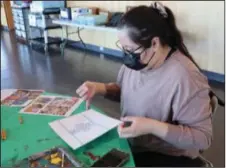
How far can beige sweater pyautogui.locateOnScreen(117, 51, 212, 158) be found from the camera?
92 centimetres

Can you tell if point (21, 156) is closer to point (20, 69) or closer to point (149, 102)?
point (149, 102)

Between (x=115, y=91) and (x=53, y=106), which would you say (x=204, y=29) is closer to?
(x=115, y=91)

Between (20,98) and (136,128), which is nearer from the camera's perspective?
(136,128)

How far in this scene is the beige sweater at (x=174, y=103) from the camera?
3.03ft

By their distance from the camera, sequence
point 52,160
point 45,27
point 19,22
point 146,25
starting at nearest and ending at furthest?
point 52,160
point 146,25
point 19,22
point 45,27

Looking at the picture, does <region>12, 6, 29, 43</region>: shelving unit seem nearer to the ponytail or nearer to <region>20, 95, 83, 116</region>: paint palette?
<region>20, 95, 83, 116</region>: paint palette

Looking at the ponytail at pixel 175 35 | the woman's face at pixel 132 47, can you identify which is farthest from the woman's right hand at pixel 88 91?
the ponytail at pixel 175 35

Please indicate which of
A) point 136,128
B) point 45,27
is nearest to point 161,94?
point 136,128

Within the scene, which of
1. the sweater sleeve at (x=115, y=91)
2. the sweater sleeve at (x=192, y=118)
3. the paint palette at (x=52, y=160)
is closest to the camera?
the paint palette at (x=52, y=160)

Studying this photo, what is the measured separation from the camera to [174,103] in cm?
97

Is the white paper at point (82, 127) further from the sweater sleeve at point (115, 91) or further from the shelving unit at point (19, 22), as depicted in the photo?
the shelving unit at point (19, 22)

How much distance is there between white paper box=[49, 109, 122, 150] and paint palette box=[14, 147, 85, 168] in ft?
0.18

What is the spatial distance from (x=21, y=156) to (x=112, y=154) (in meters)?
0.28

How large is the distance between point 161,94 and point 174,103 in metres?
0.06
